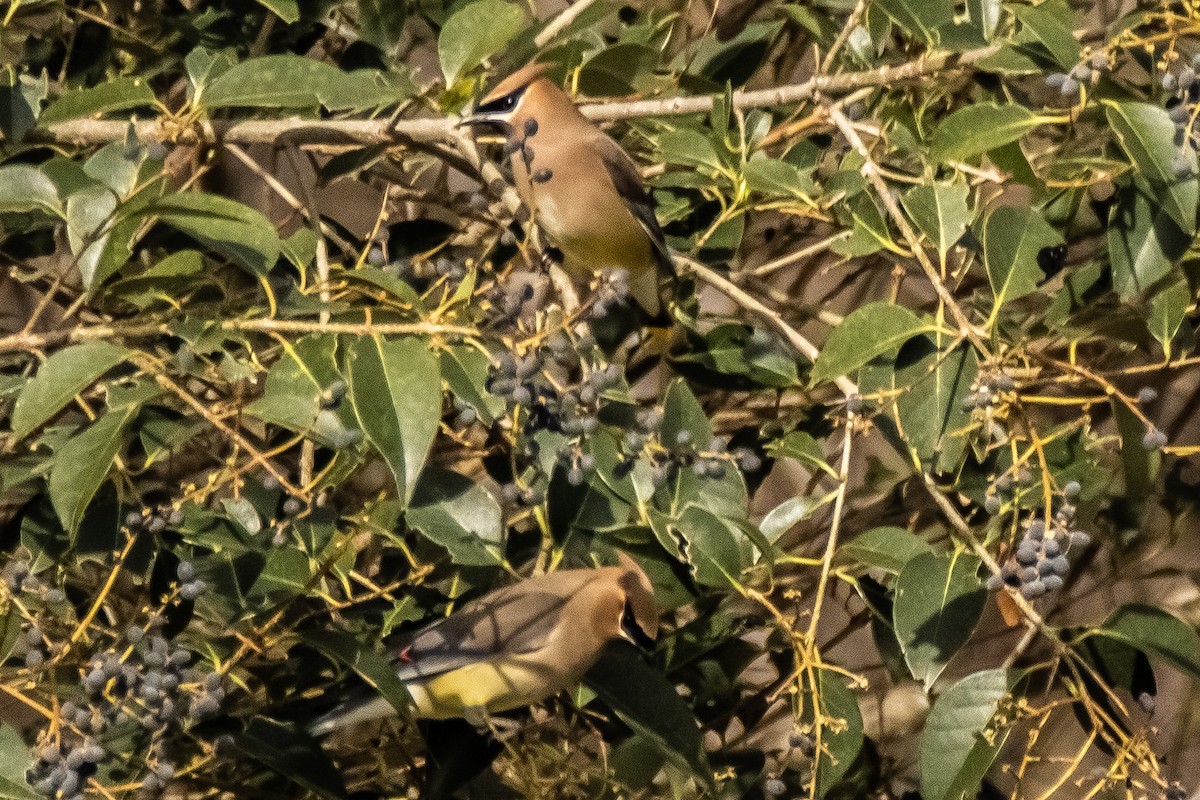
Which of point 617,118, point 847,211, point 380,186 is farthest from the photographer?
point 380,186

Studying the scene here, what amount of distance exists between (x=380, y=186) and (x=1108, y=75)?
1.45m

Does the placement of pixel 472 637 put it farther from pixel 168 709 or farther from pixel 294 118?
pixel 294 118

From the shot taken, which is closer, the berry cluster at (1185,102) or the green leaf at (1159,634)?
the berry cluster at (1185,102)

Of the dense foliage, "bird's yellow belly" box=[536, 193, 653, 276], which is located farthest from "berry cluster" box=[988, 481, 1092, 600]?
"bird's yellow belly" box=[536, 193, 653, 276]

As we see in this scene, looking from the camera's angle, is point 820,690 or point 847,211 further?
point 847,211

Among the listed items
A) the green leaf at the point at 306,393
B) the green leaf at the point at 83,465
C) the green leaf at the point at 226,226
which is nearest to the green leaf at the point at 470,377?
the green leaf at the point at 306,393

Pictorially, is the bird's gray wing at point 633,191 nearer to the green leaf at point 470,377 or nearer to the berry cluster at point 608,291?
the berry cluster at point 608,291

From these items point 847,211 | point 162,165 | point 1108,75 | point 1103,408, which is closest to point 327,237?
point 162,165

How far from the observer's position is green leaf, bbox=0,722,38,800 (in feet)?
5.14

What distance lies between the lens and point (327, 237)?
93.0 inches

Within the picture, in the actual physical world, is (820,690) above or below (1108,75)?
below

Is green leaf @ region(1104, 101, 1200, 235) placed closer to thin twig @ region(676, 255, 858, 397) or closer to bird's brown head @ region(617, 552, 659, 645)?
thin twig @ region(676, 255, 858, 397)

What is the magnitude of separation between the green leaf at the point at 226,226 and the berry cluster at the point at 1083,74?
0.87 m

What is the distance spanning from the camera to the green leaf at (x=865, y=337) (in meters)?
1.76
